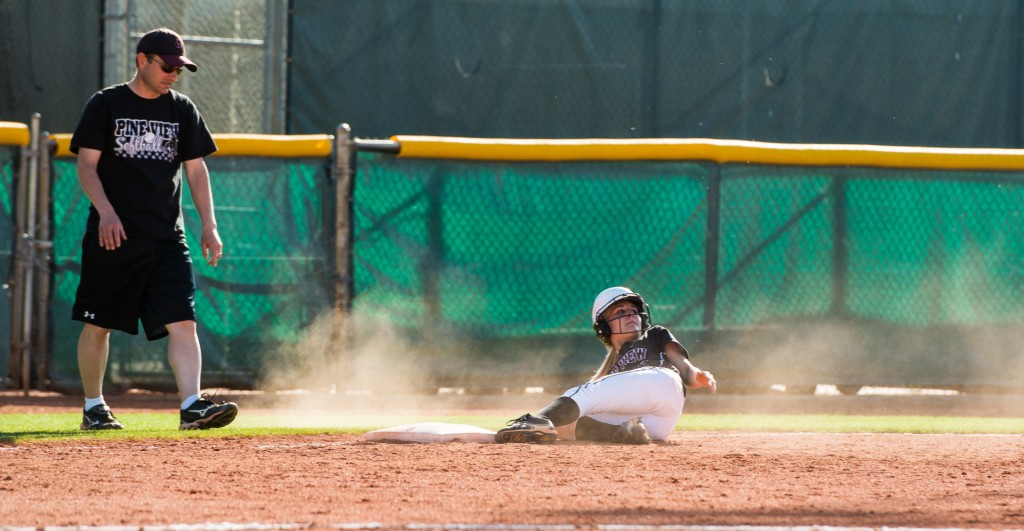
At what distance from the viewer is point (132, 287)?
639cm

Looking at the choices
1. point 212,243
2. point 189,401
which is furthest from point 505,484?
point 212,243

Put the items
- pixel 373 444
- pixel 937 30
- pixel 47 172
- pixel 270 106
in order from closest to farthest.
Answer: pixel 373 444 < pixel 47 172 < pixel 270 106 < pixel 937 30

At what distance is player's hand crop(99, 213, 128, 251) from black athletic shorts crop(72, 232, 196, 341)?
173 mm

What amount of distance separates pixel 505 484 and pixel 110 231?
2.39 meters

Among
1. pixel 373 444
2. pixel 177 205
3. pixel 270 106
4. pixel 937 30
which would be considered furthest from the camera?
pixel 937 30

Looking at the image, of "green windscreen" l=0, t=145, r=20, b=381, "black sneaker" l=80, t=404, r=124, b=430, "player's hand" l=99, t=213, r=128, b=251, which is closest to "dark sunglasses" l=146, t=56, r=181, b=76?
"player's hand" l=99, t=213, r=128, b=251

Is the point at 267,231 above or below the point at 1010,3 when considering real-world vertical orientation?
below

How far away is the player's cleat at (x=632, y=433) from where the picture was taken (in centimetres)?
614

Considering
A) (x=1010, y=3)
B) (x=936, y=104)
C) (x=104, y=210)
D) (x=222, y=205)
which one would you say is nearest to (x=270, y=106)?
(x=222, y=205)

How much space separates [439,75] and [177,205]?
5400 mm

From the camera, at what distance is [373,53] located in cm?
1150

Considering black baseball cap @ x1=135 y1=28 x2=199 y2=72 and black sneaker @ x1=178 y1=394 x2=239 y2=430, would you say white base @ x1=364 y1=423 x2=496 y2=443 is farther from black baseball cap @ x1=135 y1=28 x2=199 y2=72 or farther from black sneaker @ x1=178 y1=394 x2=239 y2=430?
black baseball cap @ x1=135 y1=28 x2=199 y2=72

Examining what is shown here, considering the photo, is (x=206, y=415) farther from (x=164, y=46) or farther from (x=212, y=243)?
(x=164, y=46)

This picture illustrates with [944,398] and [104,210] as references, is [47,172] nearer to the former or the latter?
[104,210]
